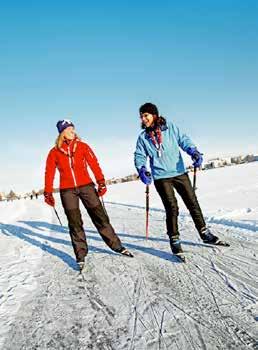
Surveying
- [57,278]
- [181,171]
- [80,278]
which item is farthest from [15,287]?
[181,171]

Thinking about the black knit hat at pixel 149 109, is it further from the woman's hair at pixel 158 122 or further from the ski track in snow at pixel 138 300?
the ski track in snow at pixel 138 300

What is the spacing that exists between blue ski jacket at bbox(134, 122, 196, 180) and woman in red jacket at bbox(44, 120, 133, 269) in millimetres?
765

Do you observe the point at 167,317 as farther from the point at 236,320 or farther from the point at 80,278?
the point at 80,278

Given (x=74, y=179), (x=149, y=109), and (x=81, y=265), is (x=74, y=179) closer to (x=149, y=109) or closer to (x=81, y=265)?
(x=81, y=265)

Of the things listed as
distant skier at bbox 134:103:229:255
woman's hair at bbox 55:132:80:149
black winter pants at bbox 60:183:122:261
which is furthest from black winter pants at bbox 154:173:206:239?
woman's hair at bbox 55:132:80:149

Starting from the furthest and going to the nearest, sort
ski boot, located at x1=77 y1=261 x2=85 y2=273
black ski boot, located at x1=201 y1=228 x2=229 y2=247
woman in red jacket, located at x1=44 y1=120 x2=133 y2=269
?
black ski boot, located at x1=201 y1=228 x2=229 y2=247 < woman in red jacket, located at x1=44 y1=120 x2=133 y2=269 < ski boot, located at x1=77 y1=261 x2=85 y2=273

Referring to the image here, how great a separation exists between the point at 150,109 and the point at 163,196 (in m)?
1.31

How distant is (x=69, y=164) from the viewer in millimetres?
5012

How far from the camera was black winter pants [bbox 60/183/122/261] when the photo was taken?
5016mm

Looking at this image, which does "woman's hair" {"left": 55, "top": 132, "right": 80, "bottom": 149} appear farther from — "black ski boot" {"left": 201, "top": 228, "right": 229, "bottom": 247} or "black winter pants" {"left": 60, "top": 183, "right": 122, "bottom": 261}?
"black ski boot" {"left": 201, "top": 228, "right": 229, "bottom": 247}

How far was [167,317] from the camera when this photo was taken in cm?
293

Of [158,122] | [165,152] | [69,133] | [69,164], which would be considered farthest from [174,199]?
[69,133]

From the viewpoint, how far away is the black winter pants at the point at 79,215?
5.02m

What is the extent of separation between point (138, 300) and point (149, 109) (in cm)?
275
